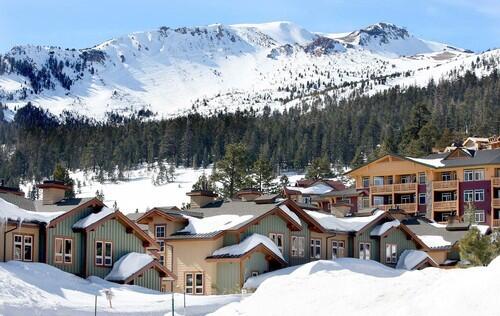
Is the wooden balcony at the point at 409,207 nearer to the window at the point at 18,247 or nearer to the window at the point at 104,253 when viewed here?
the window at the point at 104,253

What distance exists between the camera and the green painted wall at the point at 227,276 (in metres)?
49.6

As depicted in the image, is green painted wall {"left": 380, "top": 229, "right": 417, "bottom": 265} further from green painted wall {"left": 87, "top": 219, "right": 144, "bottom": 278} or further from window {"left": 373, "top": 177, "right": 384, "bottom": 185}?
window {"left": 373, "top": 177, "right": 384, "bottom": 185}

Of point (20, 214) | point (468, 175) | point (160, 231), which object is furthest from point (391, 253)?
point (468, 175)

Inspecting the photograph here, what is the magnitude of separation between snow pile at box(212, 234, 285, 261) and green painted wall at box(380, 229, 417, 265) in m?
10.6

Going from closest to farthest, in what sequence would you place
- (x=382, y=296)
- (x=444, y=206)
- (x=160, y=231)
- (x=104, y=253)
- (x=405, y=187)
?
(x=382, y=296) < (x=104, y=253) < (x=160, y=231) < (x=444, y=206) < (x=405, y=187)

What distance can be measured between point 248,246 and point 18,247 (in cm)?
1188

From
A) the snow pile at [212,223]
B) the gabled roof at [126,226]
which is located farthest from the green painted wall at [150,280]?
the snow pile at [212,223]

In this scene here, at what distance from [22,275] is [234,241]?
13.8 m

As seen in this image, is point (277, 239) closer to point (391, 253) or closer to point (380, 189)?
point (391, 253)

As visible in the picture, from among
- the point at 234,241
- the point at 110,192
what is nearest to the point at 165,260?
the point at 234,241

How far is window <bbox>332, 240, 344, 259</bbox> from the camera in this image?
5716cm

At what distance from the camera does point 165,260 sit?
175 ft

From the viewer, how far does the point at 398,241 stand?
200 feet

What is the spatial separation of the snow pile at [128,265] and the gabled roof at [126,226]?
46.4 inches
